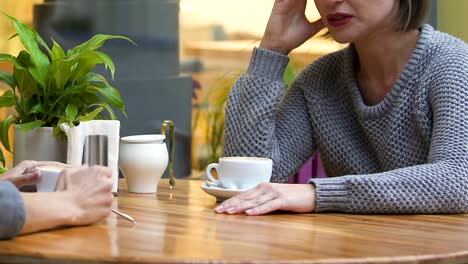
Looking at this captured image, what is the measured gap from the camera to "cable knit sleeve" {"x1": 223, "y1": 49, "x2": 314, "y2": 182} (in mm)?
2186

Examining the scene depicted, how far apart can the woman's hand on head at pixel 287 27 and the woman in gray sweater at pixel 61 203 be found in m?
0.87

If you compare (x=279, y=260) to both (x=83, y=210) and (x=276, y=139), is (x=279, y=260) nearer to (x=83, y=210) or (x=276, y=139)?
(x=83, y=210)

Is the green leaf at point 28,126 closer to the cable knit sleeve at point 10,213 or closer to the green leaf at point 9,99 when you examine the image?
the green leaf at point 9,99

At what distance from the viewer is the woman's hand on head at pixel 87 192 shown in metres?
1.46

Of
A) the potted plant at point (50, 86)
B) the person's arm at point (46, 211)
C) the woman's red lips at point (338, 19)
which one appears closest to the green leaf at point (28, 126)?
the potted plant at point (50, 86)

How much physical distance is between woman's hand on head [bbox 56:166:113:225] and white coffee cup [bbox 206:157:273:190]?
36 cm

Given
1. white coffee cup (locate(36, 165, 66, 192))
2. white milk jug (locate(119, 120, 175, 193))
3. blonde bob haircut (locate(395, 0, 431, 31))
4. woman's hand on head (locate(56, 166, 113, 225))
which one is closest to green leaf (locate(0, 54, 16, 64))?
white milk jug (locate(119, 120, 175, 193))

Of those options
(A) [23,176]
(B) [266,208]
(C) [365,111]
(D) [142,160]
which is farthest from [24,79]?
(C) [365,111]

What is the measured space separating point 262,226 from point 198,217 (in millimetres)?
145

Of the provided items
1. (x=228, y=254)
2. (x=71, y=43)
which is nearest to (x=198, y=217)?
(x=228, y=254)

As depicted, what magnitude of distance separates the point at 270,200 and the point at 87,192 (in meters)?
0.38

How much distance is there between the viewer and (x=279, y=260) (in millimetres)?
1214

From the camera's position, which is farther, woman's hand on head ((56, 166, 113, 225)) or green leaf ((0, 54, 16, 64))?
green leaf ((0, 54, 16, 64))

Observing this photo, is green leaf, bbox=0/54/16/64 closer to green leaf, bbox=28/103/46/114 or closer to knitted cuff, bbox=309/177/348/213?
green leaf, bbox=28/103/46/114
